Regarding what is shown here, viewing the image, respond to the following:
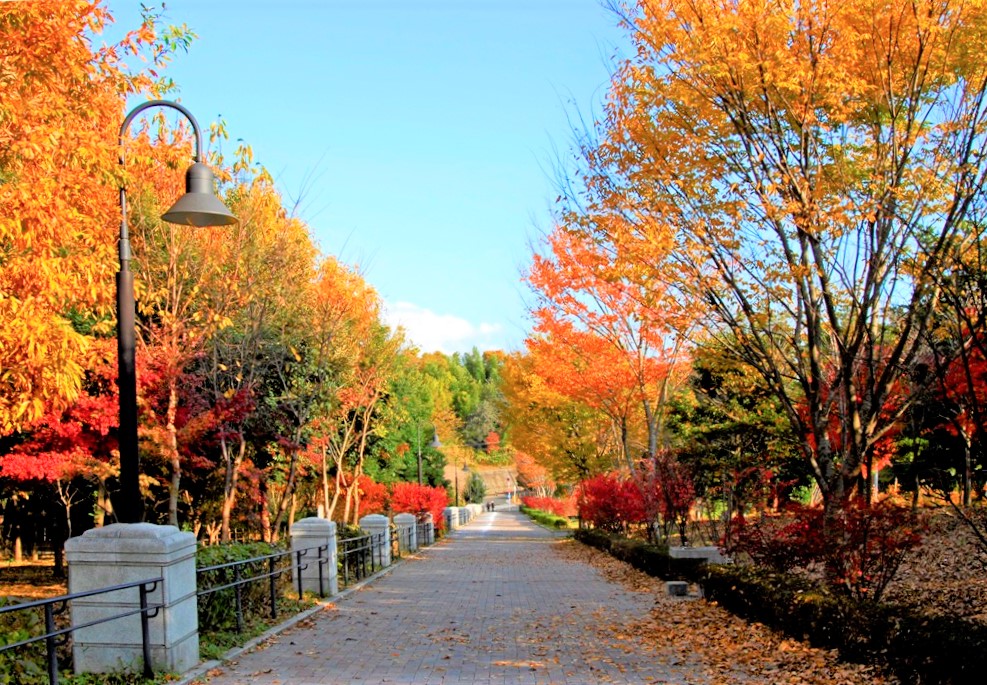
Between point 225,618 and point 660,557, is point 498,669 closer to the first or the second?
point 225,618

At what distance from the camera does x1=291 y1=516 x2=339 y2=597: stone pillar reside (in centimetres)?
1430

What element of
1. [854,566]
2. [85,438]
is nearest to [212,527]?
[85,438]

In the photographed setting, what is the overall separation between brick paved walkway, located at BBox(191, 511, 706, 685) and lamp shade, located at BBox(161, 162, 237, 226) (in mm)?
3998

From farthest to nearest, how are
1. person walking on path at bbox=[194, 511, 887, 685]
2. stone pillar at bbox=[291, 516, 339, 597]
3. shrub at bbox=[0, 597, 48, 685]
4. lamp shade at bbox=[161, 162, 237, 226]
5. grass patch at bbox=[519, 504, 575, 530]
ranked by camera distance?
grass patch at bbox=[519, 504, 575, 530]
stone pillar at bbox=[291, 516, 339, 597]
lamp shade at bbox=[161, 162, 237, 226]
person walking on path at bbox=[194, 511, 887, 685]
shrub at bbox=[0, 597, 48, 685]

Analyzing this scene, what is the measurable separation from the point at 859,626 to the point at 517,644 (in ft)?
11.9

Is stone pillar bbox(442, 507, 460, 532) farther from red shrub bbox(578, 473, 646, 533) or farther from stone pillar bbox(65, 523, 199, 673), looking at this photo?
stone pillar bbox(65, 523, 199, 673)

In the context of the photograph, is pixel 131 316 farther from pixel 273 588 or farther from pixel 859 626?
pixel 859 626

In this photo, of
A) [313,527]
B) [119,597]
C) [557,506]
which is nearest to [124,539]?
[119,597]

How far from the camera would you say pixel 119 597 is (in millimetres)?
7496

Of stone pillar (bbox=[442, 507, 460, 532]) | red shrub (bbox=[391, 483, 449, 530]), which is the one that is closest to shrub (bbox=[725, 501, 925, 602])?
red shrub (bbox=[391, 483, 449, 530])

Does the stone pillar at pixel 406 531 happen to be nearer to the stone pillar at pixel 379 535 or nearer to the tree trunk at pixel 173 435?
the stone pillar at pixel 379 535

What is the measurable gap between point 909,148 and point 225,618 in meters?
9.20

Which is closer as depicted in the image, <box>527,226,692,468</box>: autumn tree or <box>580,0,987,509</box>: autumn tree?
<box>580,0,987,509</box>: autumn tree

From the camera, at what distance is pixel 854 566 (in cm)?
1002
